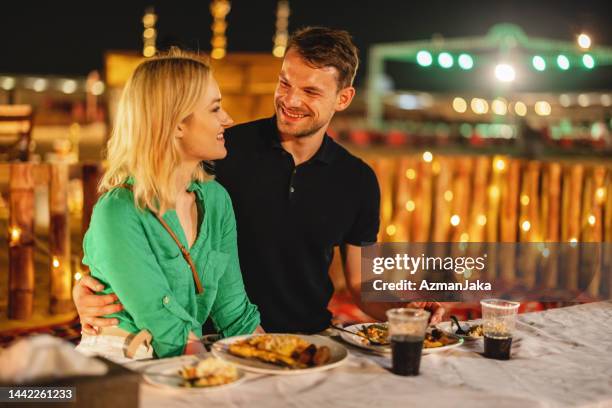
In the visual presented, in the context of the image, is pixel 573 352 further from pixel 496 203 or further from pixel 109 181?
pixel 496 203

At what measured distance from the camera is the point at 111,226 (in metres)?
2.33

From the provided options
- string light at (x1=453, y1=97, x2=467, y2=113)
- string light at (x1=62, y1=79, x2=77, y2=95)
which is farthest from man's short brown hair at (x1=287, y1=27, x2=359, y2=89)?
string light at (x1=453, y1=97, x2=467, y2=113)

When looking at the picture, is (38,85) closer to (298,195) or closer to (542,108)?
(298,195)

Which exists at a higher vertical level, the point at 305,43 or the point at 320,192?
the point at 305,43

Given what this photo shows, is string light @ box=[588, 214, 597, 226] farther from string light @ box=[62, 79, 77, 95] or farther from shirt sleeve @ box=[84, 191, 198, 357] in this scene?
string light @ box=[62, 79, 77, 95]

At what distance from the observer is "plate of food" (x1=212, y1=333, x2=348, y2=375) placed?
1.99 meters

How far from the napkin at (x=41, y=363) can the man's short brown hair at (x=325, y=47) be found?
2.01 meters

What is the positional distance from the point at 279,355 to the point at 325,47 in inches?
65.4

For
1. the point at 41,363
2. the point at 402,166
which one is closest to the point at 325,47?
the point at 41,363

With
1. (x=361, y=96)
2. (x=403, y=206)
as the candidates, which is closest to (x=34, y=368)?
(x=403, y=206)

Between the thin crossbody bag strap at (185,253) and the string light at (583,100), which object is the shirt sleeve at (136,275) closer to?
the thin crossbody bag strap at (185,253)

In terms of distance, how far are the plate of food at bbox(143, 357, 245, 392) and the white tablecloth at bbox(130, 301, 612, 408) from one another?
19 mm

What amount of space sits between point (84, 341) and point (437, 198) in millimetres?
5202

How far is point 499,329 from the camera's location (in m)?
2.22
